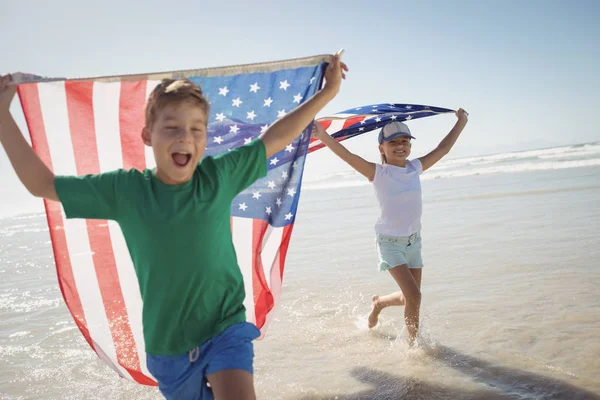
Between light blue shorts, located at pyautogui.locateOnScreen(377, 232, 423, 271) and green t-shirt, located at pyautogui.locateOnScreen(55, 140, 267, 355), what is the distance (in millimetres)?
2437

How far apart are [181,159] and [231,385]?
1.08 m

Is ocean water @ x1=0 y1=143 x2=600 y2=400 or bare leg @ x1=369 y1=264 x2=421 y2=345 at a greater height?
bare leg @ x1=369 y1=264 x2=421 y2=345

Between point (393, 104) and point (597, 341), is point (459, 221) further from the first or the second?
point (597, 341)

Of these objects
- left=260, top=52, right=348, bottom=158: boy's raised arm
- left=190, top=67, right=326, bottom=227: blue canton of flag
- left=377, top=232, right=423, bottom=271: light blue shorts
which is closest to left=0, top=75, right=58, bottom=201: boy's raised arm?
left=260, top=52, right=348, bottom=158: boy's raised arm

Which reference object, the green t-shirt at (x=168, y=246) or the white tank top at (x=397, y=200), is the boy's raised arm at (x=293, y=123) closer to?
the green t-shirt at (x=168, y=246)

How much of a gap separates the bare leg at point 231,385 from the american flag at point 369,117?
328cm

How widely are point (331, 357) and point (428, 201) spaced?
1064 cm

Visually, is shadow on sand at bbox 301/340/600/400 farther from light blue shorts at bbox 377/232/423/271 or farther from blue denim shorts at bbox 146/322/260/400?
blue denim shorts at bbox 146/322/260/400

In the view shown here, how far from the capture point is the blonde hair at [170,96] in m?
2.30

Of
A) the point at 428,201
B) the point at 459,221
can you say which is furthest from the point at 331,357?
the point at 428,201

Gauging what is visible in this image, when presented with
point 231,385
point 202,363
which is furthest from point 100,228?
point 231,385

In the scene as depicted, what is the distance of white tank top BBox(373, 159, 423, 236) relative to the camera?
14.9ft

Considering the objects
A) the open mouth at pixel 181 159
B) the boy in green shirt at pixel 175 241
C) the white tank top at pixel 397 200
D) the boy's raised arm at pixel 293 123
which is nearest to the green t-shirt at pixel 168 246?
the boy in green shirt at pixel 175 241

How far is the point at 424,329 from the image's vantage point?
177 inches
